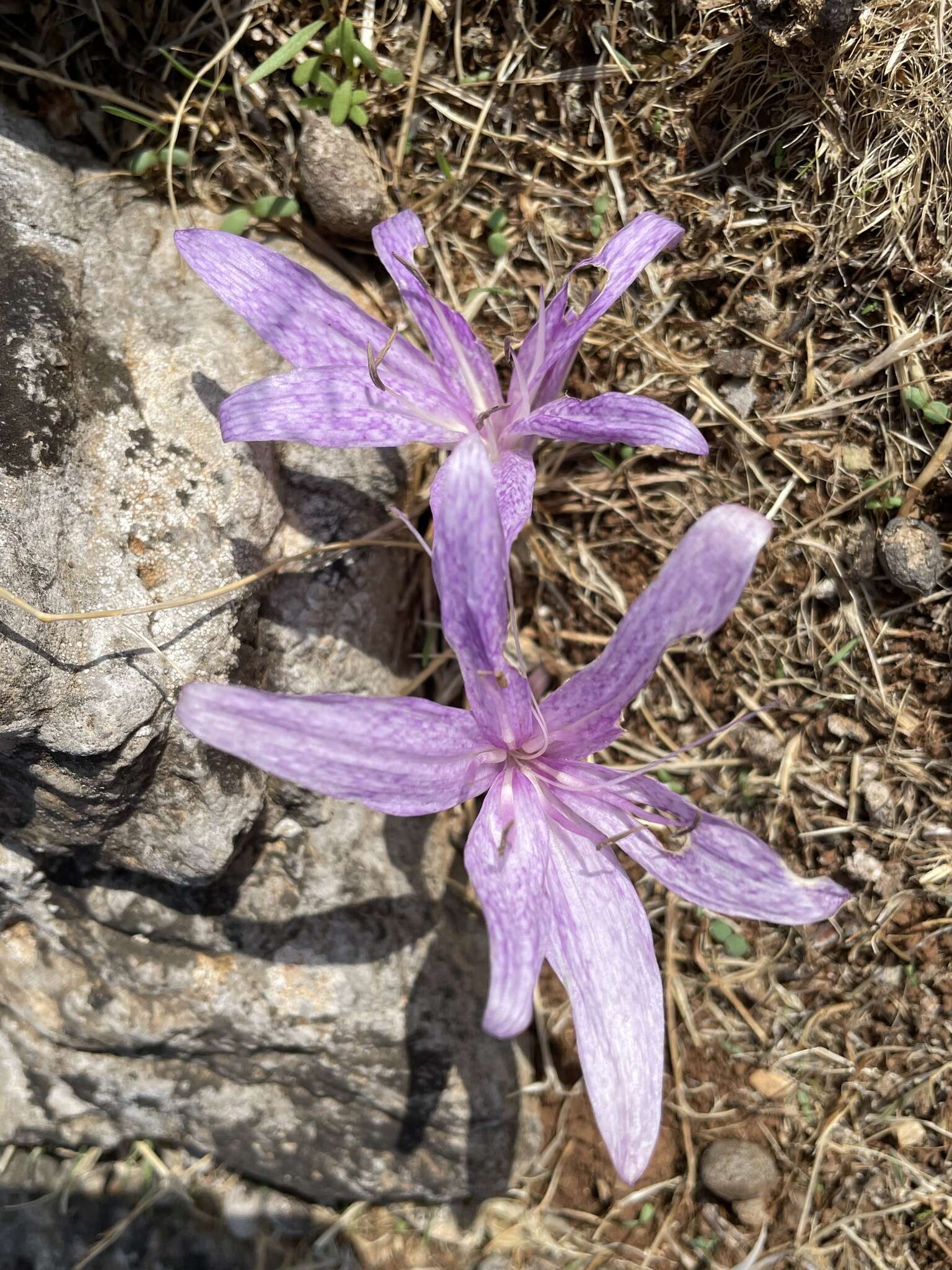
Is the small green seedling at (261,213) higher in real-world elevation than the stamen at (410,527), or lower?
higher

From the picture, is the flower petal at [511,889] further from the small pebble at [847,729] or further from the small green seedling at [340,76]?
the small green seedling at [340,76]

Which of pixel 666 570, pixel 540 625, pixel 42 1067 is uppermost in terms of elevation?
pixel 666 570

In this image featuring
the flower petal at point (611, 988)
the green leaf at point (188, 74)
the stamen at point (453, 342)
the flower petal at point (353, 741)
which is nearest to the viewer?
the flower petal at point (353, 741)

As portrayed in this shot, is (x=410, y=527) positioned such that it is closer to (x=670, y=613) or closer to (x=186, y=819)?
(x=670, y=613)

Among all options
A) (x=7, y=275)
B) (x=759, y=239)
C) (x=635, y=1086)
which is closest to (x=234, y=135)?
(x=7, y=275)

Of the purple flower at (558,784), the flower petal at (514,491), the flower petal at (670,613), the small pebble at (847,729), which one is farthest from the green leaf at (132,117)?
the small pebble at (847,729)

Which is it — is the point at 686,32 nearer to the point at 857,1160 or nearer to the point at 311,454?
the point at 311,454
